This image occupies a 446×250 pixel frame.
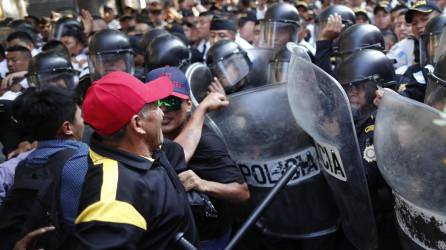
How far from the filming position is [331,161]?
2.82 meters

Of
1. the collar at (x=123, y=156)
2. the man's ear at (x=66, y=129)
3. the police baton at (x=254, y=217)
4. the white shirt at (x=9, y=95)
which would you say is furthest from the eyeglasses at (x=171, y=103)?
the white shirt at (x=9, y=95)

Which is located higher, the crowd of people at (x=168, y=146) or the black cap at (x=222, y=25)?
the crowd of people at (x=168, y=146)

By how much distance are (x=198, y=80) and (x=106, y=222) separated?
2.14 metres

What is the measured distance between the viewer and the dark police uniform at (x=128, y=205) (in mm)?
1721

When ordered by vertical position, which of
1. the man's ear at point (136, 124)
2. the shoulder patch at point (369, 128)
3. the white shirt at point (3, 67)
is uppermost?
the man's ear at point (136, 124)

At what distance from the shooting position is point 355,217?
113 inches

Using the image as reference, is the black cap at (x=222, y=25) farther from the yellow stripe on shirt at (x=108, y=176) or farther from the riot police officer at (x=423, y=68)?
the yellow stripe on shirt at (x=108, y=176)

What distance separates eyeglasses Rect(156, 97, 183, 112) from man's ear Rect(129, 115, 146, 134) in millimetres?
924

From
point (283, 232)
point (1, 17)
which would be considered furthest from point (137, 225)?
point (1, 17)

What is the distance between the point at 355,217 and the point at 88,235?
163 centimetres

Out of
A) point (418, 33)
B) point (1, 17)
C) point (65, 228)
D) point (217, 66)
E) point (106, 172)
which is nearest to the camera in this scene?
point (106, 172)

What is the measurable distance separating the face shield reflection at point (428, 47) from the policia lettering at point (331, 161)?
1.68 meters

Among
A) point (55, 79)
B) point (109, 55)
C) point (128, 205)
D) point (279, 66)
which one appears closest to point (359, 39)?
point (279, 66)

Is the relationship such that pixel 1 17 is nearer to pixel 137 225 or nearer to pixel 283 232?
pixel 283 232
